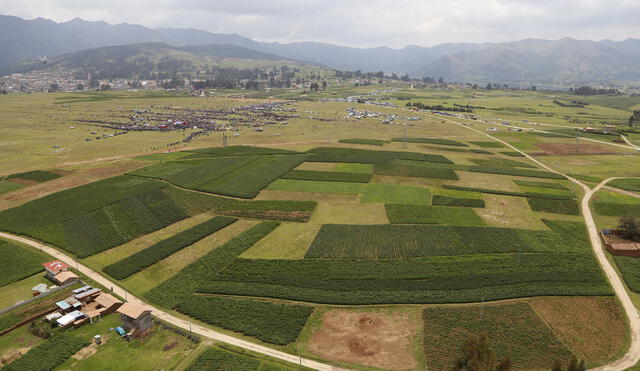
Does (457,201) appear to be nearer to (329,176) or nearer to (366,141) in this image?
(329,176)

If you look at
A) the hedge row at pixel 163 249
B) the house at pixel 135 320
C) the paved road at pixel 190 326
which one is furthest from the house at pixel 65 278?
the house at pixel 135 320

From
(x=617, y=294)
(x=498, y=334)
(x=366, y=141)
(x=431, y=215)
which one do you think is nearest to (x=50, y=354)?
(x=498, y=334)

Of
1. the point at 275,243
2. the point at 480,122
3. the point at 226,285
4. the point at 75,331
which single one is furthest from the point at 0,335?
the point at 480,122

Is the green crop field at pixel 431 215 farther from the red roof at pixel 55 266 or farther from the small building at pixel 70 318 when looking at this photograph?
the red roof at pixel 55 266

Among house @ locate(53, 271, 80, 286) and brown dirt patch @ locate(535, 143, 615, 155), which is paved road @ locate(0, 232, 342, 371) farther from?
brown dirt patch @ locate(535, 143, 615, 155)

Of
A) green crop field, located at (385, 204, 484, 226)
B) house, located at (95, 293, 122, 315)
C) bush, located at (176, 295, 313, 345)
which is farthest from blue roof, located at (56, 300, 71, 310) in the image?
green crop field, located at (385, 204, 484, 226)

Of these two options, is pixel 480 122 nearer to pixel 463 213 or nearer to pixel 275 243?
pixel 463 213
